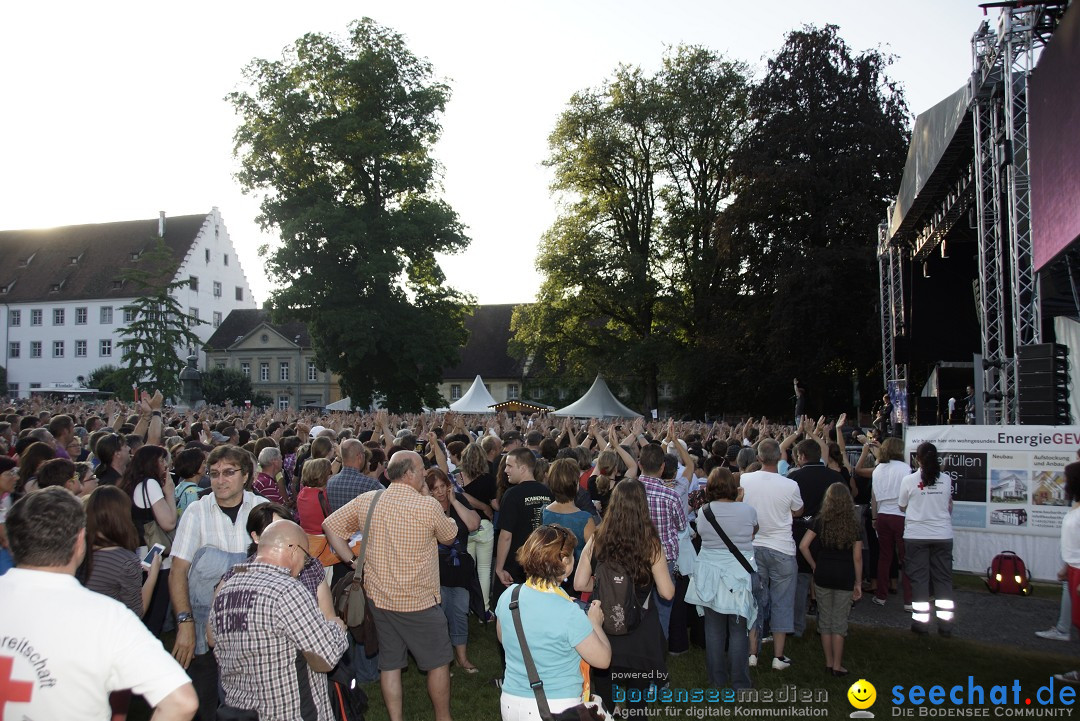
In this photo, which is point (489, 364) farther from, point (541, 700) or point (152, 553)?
point (541, 700)

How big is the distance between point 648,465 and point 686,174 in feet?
101

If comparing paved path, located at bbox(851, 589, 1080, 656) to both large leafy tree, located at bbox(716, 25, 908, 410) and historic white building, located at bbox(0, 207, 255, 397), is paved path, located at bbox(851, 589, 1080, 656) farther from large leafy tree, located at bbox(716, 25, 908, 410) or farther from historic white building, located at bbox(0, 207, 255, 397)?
historic white building, located at bbox(0, 207, 255, 397)

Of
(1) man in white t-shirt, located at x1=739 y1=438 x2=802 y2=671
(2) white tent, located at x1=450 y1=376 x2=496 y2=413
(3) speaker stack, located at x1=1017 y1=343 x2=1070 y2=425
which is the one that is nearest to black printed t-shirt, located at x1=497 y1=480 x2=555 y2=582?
(1) man in white t-shirt, located at x1=739 y1=438 x2=802 y2=671

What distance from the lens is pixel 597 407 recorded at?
27.3 metres

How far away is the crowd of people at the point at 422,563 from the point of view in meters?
2.54

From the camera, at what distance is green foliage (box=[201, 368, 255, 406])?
48438mm

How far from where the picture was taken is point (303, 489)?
5992 millimetres

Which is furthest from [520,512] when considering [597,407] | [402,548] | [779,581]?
[597,407]

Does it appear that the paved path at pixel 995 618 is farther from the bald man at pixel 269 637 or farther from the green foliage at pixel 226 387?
the green foliage at pixel 226 387

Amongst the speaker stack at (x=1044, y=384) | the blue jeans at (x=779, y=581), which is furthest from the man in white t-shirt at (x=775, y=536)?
the speaker stack at (x=1044, y=384)

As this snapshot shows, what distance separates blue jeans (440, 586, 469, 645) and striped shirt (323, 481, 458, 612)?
1.54 metres

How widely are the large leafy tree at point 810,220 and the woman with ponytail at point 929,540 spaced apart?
18.6m

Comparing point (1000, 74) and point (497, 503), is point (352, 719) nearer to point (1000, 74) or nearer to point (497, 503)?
point (497, 503)

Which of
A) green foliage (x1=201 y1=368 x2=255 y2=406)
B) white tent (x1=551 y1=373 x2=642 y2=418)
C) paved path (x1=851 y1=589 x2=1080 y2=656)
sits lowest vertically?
paved path (x1=851 y1=589 x2=1080 y2=656)
